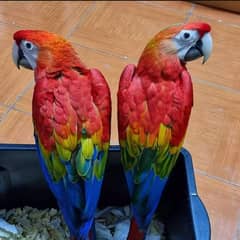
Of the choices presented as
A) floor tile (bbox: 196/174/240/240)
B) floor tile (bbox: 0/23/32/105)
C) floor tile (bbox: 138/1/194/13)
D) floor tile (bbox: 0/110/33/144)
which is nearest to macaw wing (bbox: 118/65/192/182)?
floor tile (bbox: 196/174/240/240)

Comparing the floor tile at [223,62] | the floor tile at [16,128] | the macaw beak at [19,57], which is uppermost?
the macaw beak at [19,57]

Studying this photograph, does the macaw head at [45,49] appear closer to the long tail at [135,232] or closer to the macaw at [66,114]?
the macaw at [66,114]

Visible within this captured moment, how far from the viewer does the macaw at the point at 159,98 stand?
1.98 ft

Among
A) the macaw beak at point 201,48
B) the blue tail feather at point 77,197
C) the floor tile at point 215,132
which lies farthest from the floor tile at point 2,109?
the macaw beak at point 201,48

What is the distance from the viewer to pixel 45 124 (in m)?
0.61

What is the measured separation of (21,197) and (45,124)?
0.32 m

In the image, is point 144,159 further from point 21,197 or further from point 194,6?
point 194,6

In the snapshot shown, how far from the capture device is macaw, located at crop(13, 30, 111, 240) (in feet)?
1.99

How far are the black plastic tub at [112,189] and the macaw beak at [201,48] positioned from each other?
0.23 meters

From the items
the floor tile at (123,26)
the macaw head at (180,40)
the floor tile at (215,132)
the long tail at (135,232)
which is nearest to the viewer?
the macaw head at (180,40)

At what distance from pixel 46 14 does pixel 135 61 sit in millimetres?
335

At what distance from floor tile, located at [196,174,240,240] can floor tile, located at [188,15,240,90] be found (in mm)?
323

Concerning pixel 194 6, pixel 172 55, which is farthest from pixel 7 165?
pixel 194 6

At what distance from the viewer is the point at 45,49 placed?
60 cm
